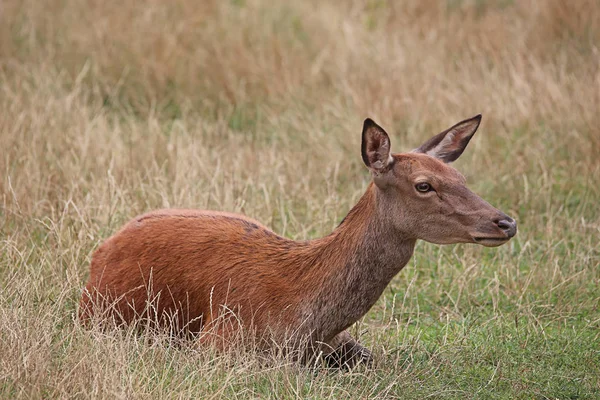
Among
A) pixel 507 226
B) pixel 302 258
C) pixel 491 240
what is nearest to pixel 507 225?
pixel 507 226

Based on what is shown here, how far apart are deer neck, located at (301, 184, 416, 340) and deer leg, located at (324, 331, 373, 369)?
0.22 meters

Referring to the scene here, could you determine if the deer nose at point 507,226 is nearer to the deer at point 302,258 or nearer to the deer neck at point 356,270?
the deer at point 302,258

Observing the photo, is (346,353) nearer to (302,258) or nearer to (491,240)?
(302,258)

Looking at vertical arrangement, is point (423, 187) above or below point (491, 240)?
above

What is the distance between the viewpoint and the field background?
5.23 meters

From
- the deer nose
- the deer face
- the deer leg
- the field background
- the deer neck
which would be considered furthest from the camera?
the deer leg

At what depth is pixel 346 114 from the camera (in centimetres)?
923

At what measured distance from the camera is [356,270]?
203 inches

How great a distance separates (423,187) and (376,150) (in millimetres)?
291

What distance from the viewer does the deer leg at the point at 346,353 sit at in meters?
5.46

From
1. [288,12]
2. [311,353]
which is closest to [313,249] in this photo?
[311,353]

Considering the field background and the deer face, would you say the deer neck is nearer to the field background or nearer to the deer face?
the deer face

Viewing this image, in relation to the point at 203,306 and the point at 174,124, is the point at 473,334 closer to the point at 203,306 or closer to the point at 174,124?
the point at 203,306

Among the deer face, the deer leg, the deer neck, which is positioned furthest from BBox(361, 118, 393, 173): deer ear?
the deer leg
